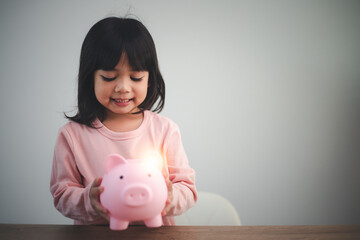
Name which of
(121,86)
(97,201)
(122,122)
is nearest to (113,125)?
(122,122)

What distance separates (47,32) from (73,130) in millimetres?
867

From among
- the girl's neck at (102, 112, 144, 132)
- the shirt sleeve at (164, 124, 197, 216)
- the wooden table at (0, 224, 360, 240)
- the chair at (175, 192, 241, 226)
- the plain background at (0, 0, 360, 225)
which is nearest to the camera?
the wooden table at (0, 224, 360, 240)

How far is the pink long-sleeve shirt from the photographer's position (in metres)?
0.76

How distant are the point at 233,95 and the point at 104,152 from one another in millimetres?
933

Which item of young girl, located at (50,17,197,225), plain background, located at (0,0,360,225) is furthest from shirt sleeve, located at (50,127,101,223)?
plain background, located at (0,0,360,225)

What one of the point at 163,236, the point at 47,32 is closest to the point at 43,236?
the point at 163,236

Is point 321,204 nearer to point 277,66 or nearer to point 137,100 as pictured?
point 277,66

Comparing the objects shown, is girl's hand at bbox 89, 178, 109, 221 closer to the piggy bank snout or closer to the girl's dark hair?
the piggy bank snout

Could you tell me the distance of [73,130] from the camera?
803 millimetres

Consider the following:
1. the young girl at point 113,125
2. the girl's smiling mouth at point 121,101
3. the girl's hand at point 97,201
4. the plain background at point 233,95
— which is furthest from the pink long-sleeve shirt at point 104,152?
the plain background at point 233,95

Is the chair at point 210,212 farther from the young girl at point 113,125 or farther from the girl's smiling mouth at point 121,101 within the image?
the girl's smiling mouth at point 121,101

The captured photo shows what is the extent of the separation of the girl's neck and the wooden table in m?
0.29

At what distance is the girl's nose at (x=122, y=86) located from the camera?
26.6 inches

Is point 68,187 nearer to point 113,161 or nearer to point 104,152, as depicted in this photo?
point 104,152
